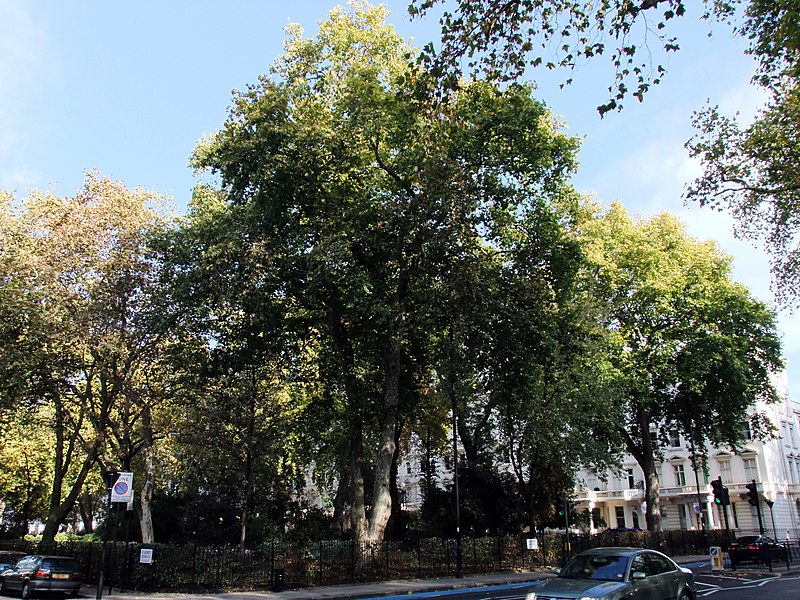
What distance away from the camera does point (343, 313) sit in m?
26.8

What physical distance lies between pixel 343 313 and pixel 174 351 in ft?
22.9

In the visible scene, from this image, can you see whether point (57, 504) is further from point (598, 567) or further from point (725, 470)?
point (725, 470)

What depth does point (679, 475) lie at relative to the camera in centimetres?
5866

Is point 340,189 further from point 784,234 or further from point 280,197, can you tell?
point 784,234

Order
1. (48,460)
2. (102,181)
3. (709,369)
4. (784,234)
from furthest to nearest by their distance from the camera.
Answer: (48,460) < (709,369) < (102,181) < (784,234)

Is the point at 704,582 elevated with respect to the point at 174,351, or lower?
lower

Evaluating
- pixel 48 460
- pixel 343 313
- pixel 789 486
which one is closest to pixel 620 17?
pixel 343 313

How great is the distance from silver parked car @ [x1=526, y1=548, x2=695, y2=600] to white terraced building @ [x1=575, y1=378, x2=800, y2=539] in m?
41.8

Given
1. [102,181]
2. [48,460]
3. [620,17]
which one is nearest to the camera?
[620,17]

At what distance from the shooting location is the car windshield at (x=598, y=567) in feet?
34.2

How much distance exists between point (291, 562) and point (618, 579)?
549 inches

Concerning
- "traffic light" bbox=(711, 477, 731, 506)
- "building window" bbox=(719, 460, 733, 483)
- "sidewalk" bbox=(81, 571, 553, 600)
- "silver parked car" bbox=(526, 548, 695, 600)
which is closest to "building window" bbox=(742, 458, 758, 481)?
"building window" bbox=(719, 460, 733, 483)

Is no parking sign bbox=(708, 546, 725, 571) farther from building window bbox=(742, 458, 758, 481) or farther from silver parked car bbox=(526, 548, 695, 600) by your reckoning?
building window bbox=(742, 458, 758, 481)

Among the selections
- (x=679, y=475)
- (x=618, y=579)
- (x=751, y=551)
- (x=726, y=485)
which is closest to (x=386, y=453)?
(x=618, y=579)
